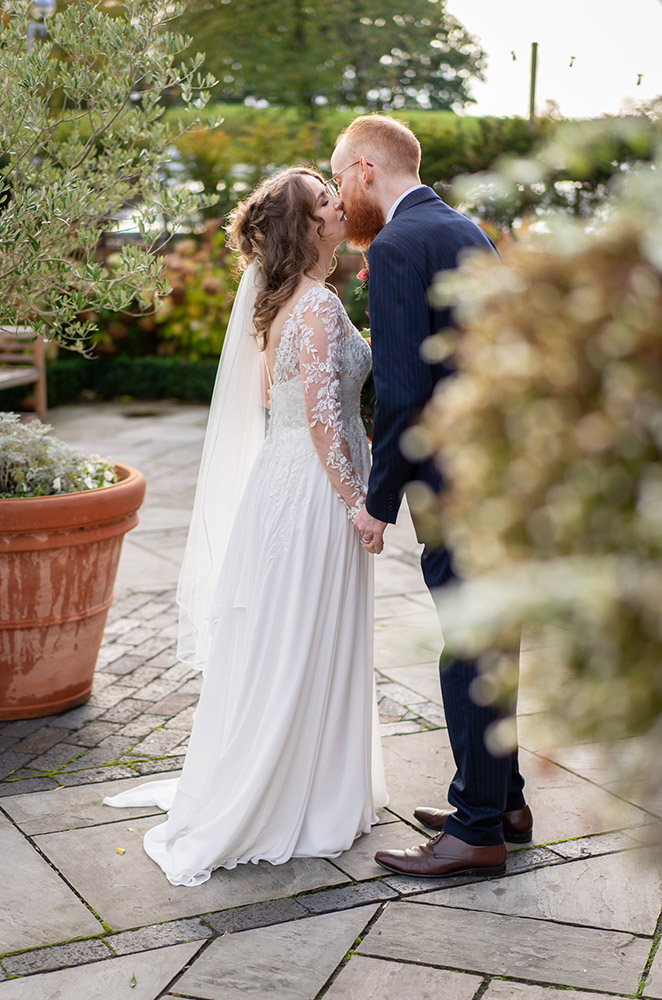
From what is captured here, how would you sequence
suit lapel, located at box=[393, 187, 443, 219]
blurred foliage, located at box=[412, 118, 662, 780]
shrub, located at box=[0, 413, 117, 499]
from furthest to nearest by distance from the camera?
shrub, located at box=[0, 413, 117, 499] → suit lapel, located at box=[393, 187, 443, 219] → blurred foliage, located at box=[412, 118, 662, 780]

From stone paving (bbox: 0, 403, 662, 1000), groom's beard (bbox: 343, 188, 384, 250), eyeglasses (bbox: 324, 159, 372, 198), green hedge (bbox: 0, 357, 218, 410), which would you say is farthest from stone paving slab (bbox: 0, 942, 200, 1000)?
green hedge (bbox: 0, 357, 218, 410)

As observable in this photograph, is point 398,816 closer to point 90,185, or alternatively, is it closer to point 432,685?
point 432,685

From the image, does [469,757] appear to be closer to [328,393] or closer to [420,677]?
[328,393]

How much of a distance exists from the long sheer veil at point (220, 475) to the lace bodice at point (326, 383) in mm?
235

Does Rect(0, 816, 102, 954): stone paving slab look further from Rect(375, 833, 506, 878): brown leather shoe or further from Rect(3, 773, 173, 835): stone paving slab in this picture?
Rect(375, 833, 506, 878): brown leather shoe

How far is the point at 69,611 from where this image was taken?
388cm

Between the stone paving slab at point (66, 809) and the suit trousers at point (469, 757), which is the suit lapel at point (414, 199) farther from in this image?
the stone paving slab at point (66, 809)

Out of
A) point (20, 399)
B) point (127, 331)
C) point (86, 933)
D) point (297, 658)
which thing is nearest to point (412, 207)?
point (297, 658)

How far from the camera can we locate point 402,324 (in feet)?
8.72

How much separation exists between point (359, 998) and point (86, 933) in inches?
29.8

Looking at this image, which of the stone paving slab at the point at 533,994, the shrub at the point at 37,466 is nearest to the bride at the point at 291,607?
the stone paving slab at the point at 533,994

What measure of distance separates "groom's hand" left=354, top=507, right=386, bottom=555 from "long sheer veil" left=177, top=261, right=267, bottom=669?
644 millimetres

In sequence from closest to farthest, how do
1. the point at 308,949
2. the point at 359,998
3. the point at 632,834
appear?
the point at 359,998 → the point at 308,949 → the point at 632,834

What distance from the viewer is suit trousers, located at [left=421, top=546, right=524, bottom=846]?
2828 mm
